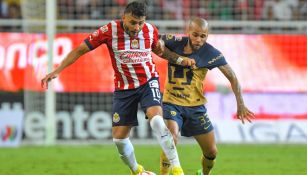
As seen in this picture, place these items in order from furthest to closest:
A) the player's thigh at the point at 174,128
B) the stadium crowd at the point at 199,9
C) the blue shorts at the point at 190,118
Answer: the stadium crowd at the point at 199,9 < the blue shorts at the point at 190,118 < the player's thigh at the point at 174,128

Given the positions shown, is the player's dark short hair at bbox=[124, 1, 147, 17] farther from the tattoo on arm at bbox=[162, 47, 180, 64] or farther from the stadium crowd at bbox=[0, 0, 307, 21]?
the stadium crowd at bbox=[0, 0, 307, 21]

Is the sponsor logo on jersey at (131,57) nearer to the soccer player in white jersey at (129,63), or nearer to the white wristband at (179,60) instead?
the soccer player in white jersey at (129,63)

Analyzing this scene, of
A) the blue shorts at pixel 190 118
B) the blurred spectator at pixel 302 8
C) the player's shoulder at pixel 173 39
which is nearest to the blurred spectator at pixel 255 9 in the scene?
the blurred spectator at pixel 302 8

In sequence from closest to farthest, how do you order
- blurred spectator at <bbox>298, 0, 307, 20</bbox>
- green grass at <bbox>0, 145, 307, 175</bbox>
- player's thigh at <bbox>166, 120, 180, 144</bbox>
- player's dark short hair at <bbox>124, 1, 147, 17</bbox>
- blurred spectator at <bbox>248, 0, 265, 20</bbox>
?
1. player's dark short hair at <bbox>124, 1, 147, 17</bbox>
2. player's thigh at <bbox>166, 120, 180, 144</bbox>
3. green grass at <bbox>0, 145, 307, 175</bbox>
4. blurred spectator at <bbox>248, 0, 265, 20</bbox>
5. blurred spectator at <bbox>298, 0, 307, 20</bbox>

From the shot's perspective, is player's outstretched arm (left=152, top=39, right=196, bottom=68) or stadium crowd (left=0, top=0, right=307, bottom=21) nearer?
player's outstretched arm (left=152, top=39, right=196, bottom=68)

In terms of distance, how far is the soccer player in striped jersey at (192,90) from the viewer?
29.0 ft

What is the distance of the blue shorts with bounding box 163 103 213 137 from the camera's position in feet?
28.8

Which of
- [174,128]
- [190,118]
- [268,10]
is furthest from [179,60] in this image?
[268,10]

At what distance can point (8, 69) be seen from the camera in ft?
49.8

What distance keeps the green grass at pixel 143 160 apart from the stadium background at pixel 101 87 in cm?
61

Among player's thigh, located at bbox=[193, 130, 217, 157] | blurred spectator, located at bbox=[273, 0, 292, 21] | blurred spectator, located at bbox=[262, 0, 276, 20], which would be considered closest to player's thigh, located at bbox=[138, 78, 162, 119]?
player's thigh, located at bbox=[193, 130, 217, 157]

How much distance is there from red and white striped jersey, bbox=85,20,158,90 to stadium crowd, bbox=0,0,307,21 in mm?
7378

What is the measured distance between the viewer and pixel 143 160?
12.4 metres

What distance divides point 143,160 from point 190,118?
367 cm
